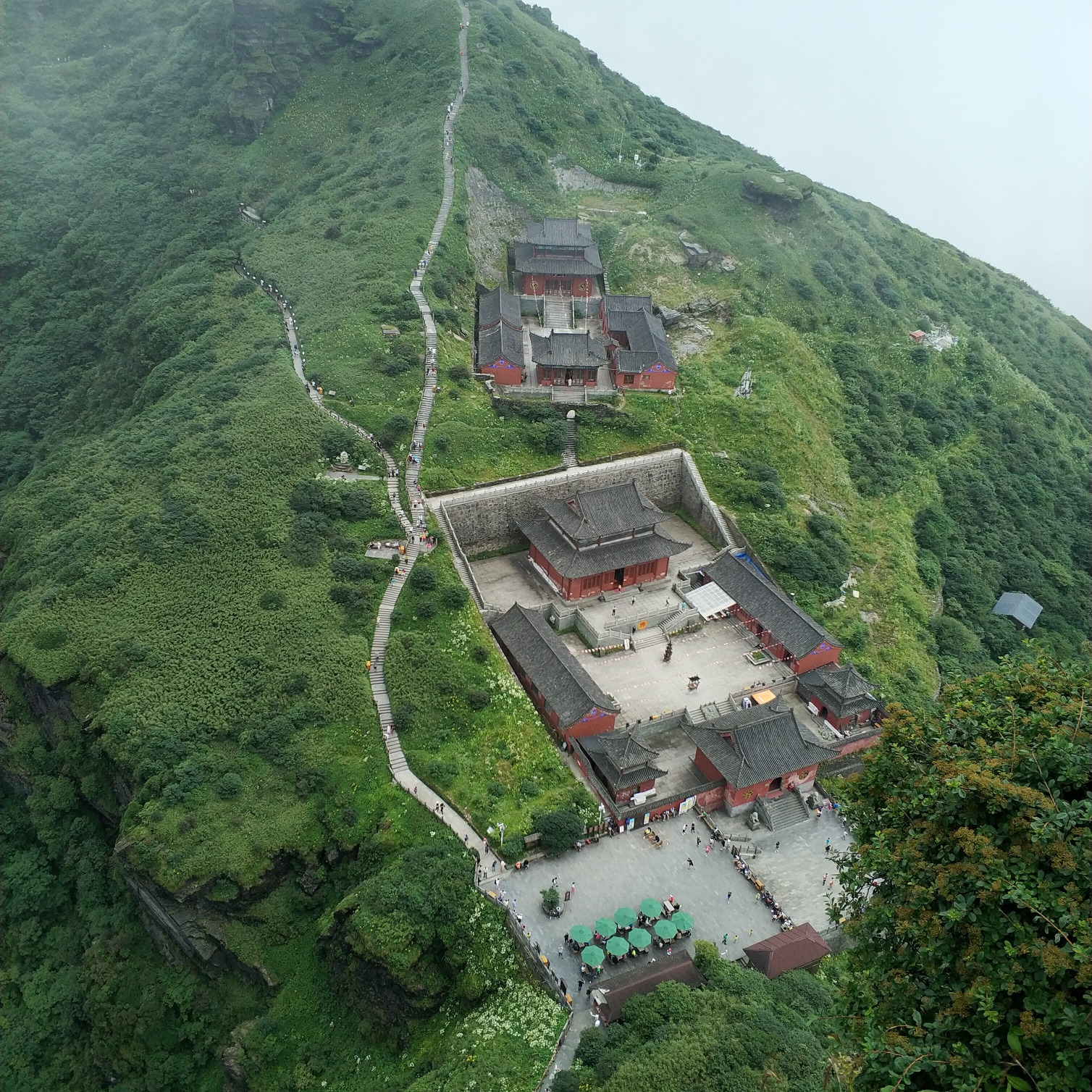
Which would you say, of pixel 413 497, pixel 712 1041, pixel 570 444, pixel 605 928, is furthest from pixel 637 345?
pixel 712 1041

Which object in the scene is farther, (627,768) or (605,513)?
(605,513)

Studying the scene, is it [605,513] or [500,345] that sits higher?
[500,345]

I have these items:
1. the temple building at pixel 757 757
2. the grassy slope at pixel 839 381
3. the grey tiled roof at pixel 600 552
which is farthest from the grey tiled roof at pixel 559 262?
the temple building at pixel 757 757

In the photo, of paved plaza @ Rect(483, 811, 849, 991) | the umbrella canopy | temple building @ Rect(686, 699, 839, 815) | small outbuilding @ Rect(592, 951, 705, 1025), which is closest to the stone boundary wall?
temple building @ Rect(686, 699, 839, 815)

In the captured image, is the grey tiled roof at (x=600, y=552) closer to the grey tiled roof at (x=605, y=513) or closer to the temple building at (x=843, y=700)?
the grey tiled roof at (x=605, y=513)

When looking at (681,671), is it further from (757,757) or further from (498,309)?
(498,309)

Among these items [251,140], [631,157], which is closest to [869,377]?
[631,157]

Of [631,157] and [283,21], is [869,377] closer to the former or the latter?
[631,157]
